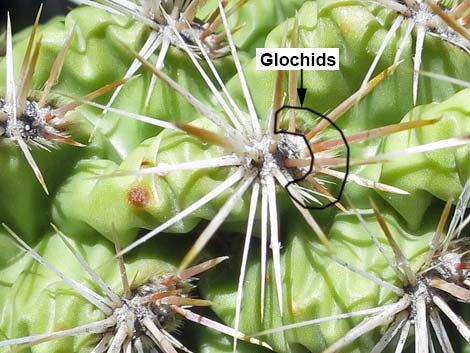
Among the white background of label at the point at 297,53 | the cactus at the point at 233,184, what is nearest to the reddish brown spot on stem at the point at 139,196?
the cactus at the point at 233,184

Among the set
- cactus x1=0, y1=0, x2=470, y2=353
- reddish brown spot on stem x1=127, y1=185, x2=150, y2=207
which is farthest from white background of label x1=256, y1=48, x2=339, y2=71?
reddish brown spot on stem x1=127, y1=185, x2=150, y2=207

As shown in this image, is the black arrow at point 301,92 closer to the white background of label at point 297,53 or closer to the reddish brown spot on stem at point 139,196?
the white background of label at point 297,53

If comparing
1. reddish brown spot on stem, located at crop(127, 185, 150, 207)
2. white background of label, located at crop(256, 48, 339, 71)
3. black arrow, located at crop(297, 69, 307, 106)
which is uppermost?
white background of label, located at crop(256, 48, 339, 71)

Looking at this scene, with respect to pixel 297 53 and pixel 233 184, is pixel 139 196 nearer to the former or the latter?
pixel 233 184

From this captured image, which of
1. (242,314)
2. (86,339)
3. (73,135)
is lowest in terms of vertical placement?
(86,339)

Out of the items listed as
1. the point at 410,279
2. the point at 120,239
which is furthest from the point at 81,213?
the point at 410,279

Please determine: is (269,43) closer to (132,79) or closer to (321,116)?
(321,116)

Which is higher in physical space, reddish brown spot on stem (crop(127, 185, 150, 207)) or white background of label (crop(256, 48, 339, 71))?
white background of label (crop(256, 48, 339, 71))

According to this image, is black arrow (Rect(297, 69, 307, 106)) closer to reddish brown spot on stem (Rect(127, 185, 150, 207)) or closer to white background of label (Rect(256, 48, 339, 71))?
white background of label (Rect(256, 48, 339, 71))
